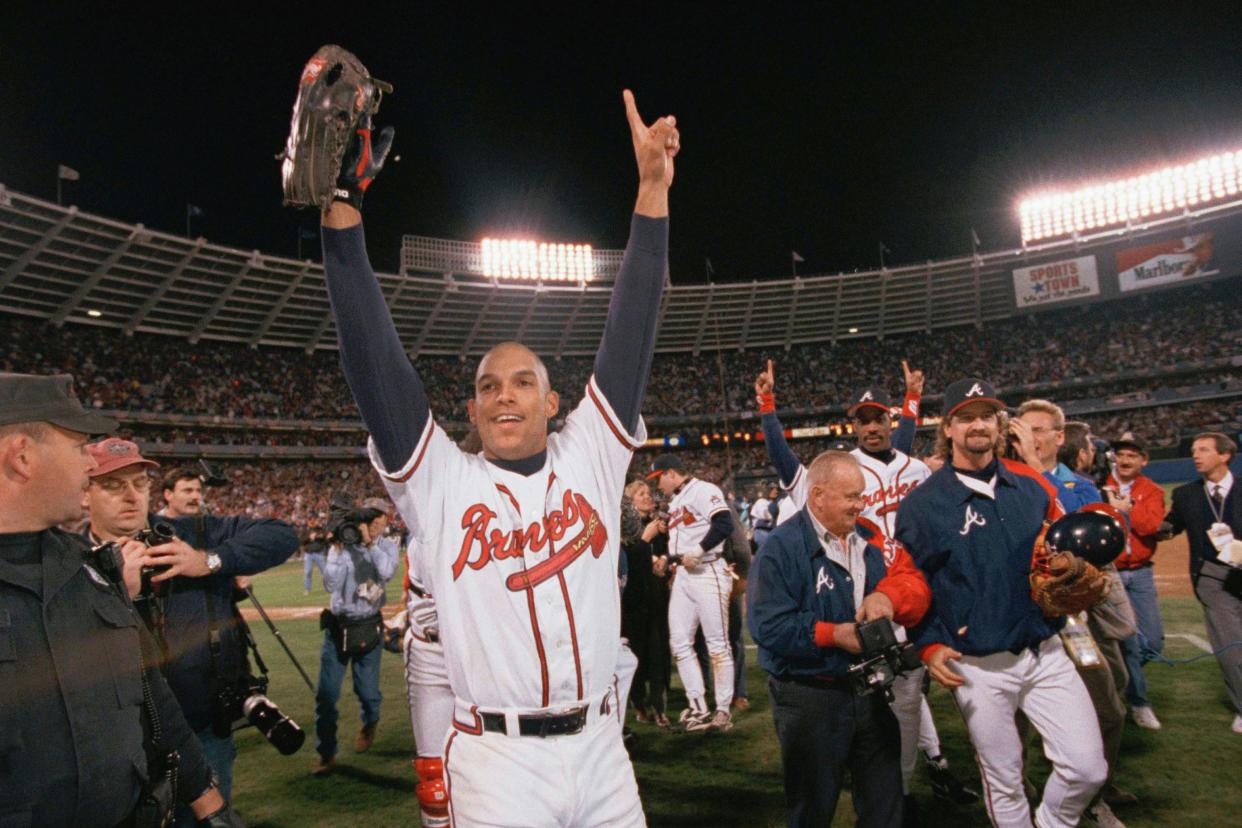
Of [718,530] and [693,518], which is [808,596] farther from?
[693,518]

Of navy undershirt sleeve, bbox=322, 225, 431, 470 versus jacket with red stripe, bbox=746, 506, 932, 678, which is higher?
navy undershirt sleeve, bbox=322, 225, 431, 470

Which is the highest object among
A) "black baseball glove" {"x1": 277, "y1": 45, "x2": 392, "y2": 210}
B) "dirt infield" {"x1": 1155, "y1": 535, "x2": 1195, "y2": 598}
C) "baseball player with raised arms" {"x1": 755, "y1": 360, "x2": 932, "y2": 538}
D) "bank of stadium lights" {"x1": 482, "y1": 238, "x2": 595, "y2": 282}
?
"bank of stadium lights" {"x1": 482, "y1": 238, "x2": 595, "y2": 282}

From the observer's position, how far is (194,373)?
116 feet

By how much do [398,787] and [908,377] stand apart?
5936mm

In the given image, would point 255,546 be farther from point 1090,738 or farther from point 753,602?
point 1090,738

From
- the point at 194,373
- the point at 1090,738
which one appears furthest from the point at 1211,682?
the point at 194,373

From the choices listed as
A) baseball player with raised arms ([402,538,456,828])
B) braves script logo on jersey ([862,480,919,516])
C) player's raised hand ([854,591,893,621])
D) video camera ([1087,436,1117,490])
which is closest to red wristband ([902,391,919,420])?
braves script logo on jersey ([862,480,919,516])

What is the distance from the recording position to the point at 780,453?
19.4ft

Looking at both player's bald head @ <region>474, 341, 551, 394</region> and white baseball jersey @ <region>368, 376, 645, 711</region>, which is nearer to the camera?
white baseball jersey @ <region>368, 376, 645, 711</region>

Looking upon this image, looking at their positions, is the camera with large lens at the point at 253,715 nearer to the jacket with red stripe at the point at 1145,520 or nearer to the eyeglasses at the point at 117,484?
the eyeglasses at the point at 117,484

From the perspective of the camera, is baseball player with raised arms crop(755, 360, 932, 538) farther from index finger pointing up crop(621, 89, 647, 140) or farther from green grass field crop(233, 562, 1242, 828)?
index finger pointing up crop(621, 89, 647, 140)

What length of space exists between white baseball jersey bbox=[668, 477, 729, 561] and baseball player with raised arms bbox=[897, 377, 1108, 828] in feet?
10.00

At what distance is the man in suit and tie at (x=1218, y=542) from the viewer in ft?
17.5

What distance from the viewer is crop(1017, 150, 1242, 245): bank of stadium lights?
35469 mm
